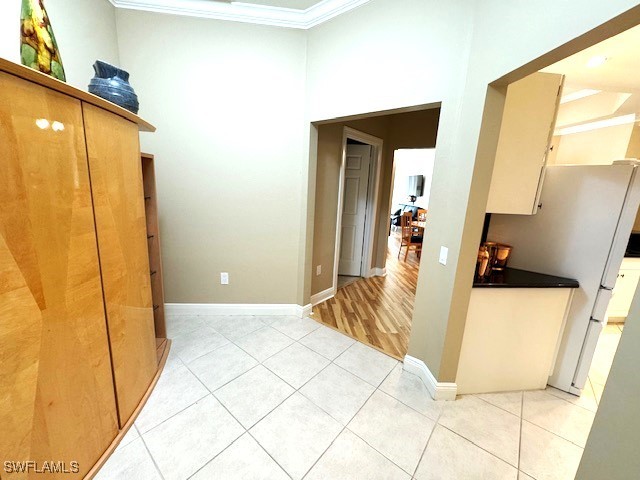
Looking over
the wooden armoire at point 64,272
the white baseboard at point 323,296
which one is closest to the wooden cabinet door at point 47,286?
the wooden armoire at point 64,272

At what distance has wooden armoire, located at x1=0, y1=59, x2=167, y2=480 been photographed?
0.81 meters

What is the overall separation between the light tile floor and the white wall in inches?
259

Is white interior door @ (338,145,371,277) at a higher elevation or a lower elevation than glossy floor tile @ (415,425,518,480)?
higher

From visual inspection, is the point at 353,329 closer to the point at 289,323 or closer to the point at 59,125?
the point at 289,323

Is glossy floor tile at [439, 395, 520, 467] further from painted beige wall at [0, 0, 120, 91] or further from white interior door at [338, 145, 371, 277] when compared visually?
painted beige wall at [0, 0, 120, 91]

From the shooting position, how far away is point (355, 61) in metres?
1.91

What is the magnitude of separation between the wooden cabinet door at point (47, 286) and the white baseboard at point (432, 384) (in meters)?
1.99

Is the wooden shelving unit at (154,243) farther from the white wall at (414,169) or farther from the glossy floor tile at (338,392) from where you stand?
the white wall at (414,169)

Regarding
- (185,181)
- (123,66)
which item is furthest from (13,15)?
(185,181)

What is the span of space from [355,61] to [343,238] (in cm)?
256

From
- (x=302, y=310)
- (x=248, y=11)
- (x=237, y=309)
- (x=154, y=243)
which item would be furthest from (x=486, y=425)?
(x=248, y=11)

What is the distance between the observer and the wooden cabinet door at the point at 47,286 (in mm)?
801

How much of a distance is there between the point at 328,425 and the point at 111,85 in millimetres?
2371

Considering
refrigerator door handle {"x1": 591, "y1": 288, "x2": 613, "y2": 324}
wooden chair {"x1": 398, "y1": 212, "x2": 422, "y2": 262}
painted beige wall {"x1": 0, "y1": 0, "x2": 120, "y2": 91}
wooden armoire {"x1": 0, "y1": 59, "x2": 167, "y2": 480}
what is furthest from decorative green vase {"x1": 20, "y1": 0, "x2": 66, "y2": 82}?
wooden chair {"x1": 398, "y1": 212, "x2": 422, "y2": 262}
